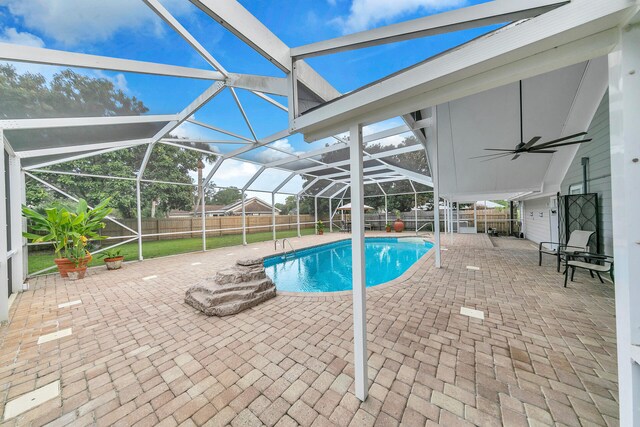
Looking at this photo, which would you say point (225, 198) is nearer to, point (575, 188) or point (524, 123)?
point (524, 123)

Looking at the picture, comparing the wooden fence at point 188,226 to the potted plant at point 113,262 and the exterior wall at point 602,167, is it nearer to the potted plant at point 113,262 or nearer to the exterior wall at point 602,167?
the potted plant at point 113,262

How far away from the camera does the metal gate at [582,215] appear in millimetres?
4773

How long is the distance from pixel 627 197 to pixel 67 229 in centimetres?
834

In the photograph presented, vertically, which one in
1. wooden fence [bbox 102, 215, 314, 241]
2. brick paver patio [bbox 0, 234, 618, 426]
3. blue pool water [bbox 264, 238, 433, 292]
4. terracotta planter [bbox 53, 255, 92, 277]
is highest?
wooden fence [bbox 102, 215, 314, 241]

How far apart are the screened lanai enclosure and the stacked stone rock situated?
92.3 inches

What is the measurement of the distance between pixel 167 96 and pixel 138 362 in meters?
4.15

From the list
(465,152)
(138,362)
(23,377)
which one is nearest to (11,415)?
(23,377)

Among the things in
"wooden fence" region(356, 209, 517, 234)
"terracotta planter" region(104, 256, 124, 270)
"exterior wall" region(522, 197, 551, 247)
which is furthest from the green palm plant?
"wooden fence" region(356, 209, 517, 234)

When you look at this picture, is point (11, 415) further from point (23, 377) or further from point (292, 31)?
point (292, 31)

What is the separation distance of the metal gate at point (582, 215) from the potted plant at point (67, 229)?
11.5 meters

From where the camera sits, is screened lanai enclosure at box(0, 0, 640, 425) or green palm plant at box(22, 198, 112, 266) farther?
green palm plant at box(22, 198, 112, 266)

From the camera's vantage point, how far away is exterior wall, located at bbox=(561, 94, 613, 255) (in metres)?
4.24

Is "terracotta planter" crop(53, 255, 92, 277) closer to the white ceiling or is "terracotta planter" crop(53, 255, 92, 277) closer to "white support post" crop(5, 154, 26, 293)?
"white support post" crop(5, 154, 26, 293)

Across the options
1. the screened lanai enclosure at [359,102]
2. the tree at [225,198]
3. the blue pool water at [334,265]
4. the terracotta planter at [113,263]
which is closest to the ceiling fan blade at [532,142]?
the screened lanai enclosure at [359,102]
